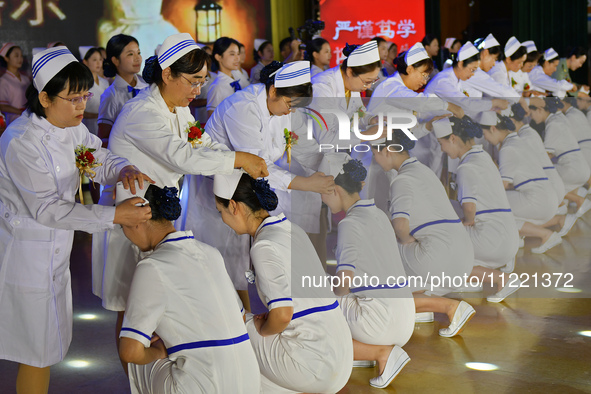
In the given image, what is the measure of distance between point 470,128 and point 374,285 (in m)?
1.58

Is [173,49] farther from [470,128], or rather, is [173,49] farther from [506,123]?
[506,123]

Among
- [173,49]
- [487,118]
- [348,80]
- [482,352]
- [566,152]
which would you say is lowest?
[482,352]

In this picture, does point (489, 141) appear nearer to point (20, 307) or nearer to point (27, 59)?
point (20, 307)

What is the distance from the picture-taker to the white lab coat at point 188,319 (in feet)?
6.71

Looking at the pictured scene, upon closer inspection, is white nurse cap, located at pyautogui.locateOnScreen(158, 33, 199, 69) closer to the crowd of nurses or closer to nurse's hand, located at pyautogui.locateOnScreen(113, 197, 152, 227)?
the crowd of nurses

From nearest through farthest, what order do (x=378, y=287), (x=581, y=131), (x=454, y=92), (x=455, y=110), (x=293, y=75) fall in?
(x=378, y=287)
(x=293, y=75)
(x=455, y=110)
(x=454, y=92)
(x=581, y=131)

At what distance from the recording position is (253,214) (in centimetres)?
244

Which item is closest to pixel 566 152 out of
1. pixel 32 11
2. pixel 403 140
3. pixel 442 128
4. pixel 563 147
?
pixel 563 147

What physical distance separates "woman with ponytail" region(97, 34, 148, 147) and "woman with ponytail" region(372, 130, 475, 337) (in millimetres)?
1434

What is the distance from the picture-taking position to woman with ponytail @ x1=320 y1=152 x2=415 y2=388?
112 inches

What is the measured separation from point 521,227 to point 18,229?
360cm

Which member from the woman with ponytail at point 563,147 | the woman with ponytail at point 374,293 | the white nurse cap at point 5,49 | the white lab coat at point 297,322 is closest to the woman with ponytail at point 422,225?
the woman with ponytail at point 374,293

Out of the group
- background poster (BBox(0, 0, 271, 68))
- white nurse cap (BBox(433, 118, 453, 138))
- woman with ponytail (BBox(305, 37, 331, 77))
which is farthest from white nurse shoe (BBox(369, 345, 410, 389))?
background poster (BBox(0, 0, 271, 68))

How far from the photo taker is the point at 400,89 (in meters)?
4.41
